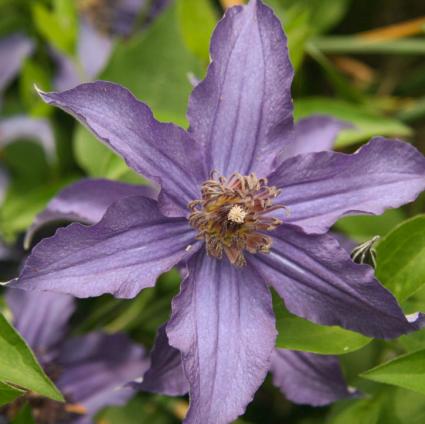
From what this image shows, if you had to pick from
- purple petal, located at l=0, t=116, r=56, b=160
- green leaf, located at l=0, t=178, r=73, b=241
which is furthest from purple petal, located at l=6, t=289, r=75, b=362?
purple petal, located at l=0, t=116, r=56, b=160

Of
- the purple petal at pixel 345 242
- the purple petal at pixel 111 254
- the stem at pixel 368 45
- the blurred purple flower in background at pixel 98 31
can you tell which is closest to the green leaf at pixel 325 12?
the stem at pixel 368 45

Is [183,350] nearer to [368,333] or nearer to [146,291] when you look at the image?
[368,333]

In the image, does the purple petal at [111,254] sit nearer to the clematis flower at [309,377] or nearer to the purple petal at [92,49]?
the clematis flower at [309,377]

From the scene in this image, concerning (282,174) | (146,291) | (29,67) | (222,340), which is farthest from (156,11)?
(222,340)

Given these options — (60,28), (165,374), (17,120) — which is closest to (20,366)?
(165,374)

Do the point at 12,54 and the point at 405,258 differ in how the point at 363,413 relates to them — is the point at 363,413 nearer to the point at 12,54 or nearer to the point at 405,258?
the point at 405,258

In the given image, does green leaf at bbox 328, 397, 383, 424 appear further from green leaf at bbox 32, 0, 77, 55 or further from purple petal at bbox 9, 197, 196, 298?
green leaf at bbox 32, 0, 77, 55
